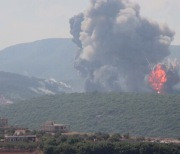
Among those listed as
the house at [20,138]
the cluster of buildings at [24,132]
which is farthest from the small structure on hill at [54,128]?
the house at [20,138]

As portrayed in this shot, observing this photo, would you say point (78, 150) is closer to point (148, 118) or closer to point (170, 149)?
point (170, 149)

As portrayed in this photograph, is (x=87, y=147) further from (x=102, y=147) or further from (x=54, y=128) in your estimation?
(x=54, y=128)

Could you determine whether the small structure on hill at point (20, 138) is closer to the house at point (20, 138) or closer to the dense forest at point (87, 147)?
the house at point (20, 138)

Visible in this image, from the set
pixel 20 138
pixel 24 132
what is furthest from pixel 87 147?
pixel 24 132

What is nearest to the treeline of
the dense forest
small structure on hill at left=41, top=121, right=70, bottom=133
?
the dense forest

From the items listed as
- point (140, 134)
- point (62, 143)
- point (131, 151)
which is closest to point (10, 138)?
point (62, 143)

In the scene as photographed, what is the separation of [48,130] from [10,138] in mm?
27043

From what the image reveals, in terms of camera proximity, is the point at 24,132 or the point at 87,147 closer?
the point at 87,147

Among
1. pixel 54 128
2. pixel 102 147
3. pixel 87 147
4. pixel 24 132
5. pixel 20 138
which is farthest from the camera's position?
pixel 54 128

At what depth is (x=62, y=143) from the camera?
134 m

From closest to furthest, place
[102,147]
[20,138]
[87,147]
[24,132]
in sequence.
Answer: [87,147] → [102,147] → [20,138] → [24,132]

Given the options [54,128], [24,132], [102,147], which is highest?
[54,128]

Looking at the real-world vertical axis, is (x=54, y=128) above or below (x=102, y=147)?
above

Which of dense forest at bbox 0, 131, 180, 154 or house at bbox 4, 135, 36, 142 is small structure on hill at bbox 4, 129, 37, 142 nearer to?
house at bbox 4, 135, 36, 142
